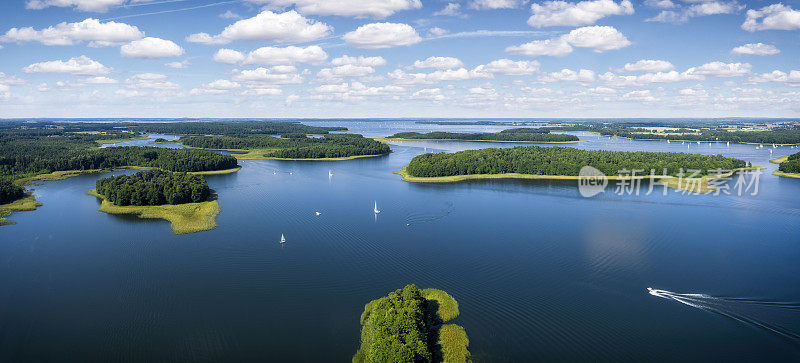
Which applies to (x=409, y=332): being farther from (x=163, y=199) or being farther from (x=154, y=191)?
(x=154, y=191)

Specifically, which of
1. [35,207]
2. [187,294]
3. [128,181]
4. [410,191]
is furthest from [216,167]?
[187,294]

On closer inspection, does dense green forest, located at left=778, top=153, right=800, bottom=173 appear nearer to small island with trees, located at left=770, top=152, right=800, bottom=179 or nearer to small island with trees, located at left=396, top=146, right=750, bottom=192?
small island with trees, located at left=770, top=152, right=800, bottom=179

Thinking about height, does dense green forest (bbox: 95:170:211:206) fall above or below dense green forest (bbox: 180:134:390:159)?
below

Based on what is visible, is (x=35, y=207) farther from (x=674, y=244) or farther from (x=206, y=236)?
(x=674, y=244)

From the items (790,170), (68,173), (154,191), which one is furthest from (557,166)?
(68,173)

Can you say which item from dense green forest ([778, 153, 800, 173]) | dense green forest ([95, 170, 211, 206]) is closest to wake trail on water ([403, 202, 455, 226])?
dense green forest ([95, 170, 211, 206])

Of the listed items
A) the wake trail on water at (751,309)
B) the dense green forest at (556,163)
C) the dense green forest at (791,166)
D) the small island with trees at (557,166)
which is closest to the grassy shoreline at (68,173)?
the small island with trees at (557,166)
